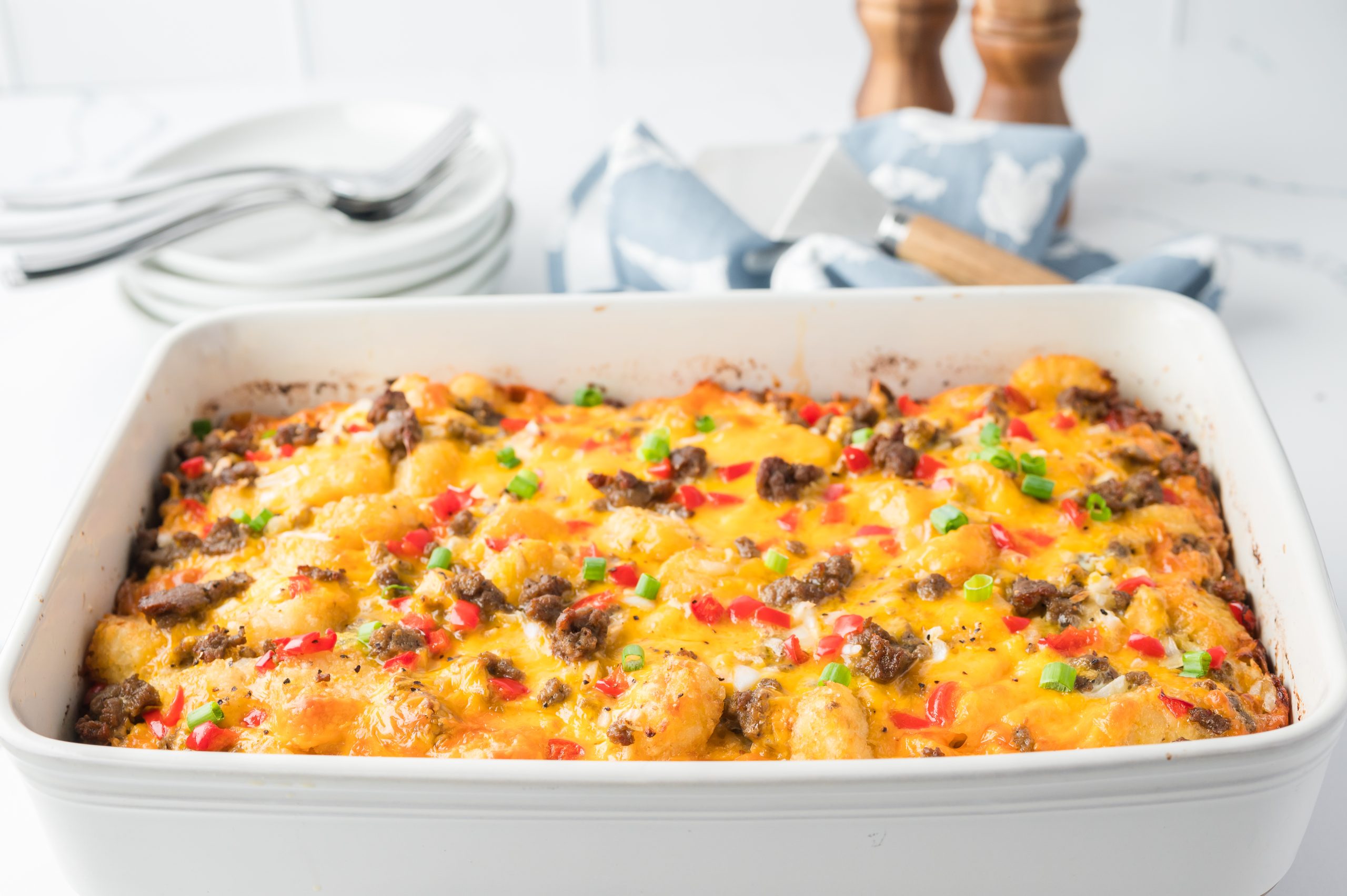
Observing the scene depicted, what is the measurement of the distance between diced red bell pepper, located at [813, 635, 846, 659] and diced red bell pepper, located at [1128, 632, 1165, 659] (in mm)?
396

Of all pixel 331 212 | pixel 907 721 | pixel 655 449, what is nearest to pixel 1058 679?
pixel 907 721

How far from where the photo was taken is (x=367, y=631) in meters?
1.78

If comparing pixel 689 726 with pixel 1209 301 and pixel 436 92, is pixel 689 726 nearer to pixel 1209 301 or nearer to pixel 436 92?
pixel 1209 301

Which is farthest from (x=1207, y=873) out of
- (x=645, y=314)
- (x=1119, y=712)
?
(x=645, y=314)

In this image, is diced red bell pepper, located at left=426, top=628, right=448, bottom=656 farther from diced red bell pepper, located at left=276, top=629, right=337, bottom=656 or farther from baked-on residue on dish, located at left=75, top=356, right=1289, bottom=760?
diced red bell pepper, located at left=276, top=629, right=337, bottom=656

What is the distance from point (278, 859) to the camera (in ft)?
4.58

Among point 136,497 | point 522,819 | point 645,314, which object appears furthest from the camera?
point 645,314

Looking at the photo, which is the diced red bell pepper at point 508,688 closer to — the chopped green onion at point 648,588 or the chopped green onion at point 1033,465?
the chopped green onion at point 648,588

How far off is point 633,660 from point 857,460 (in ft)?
1.98

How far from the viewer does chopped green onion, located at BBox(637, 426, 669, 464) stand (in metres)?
2.11

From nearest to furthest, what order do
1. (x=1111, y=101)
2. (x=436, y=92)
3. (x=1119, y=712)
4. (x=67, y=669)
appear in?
(x=1119, y=712)
(x=67, y=669)
(x=1111, y=101)
(x=436, y=92)

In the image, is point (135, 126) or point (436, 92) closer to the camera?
point (135, 126)

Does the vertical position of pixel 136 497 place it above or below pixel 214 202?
below

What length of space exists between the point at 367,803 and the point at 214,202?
1822 millimetres
